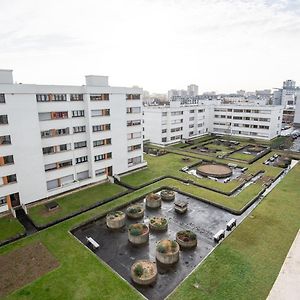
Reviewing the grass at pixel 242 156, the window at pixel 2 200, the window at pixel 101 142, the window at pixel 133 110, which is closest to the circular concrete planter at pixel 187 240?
the window at pixel 101 142

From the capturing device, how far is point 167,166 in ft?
214

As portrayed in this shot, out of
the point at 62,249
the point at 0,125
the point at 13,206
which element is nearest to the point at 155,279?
the point at 62,249

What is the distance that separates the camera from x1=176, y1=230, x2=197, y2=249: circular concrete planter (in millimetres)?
32156

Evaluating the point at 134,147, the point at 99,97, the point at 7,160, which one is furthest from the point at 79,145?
the point at 134,147

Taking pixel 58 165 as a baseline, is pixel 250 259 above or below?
below

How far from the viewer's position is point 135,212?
40188 mm

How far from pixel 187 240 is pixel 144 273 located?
7.98 meters

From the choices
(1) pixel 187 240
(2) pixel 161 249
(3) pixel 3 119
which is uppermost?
(3) pixel 3 119

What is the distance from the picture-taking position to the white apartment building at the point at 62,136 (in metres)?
39.6

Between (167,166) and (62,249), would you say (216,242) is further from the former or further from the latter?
(167,166)

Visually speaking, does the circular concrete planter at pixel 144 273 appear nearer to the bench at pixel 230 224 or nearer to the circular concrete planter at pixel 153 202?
the bench at pixel 230 224

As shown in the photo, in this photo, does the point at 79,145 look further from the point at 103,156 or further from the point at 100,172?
the point at 100,172

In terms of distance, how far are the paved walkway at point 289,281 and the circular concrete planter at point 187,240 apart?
1024cm

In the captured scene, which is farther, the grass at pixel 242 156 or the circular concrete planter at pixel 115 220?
the grass at pixel 242 156
